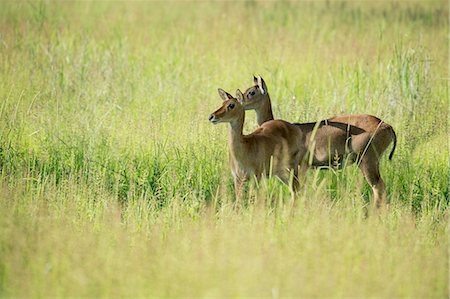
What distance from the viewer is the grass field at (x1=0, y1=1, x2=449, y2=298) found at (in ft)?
14.3

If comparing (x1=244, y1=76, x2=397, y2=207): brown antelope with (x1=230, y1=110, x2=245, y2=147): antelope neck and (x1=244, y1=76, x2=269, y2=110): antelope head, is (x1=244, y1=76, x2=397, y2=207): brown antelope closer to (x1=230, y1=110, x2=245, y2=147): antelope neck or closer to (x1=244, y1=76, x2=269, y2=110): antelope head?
(x1=244, y1=76, x2=269, y2=110): antelope head

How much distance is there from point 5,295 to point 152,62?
21.0ft

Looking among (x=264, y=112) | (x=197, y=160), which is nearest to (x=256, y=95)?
(x=264, y=112)

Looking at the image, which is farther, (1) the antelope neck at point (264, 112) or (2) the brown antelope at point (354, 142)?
(1) the antelope neck at point (264, 112)

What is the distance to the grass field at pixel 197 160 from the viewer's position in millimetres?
4348

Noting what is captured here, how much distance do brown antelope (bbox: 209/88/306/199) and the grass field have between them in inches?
6.0

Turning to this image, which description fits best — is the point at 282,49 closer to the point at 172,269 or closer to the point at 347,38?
the point at 347,38

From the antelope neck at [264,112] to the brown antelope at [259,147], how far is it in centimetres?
39

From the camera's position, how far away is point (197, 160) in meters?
6.67

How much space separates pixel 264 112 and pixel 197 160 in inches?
27.1

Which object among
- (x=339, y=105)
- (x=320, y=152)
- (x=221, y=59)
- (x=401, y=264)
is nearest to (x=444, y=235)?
(x=401, y=264)

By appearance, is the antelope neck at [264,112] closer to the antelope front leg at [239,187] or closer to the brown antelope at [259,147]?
the brown antelope at [259,147]

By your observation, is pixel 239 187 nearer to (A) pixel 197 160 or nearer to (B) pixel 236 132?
(B) pixel 236 132

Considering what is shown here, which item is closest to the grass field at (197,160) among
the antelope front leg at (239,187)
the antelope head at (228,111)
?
the antelope front leg at (239,187)
